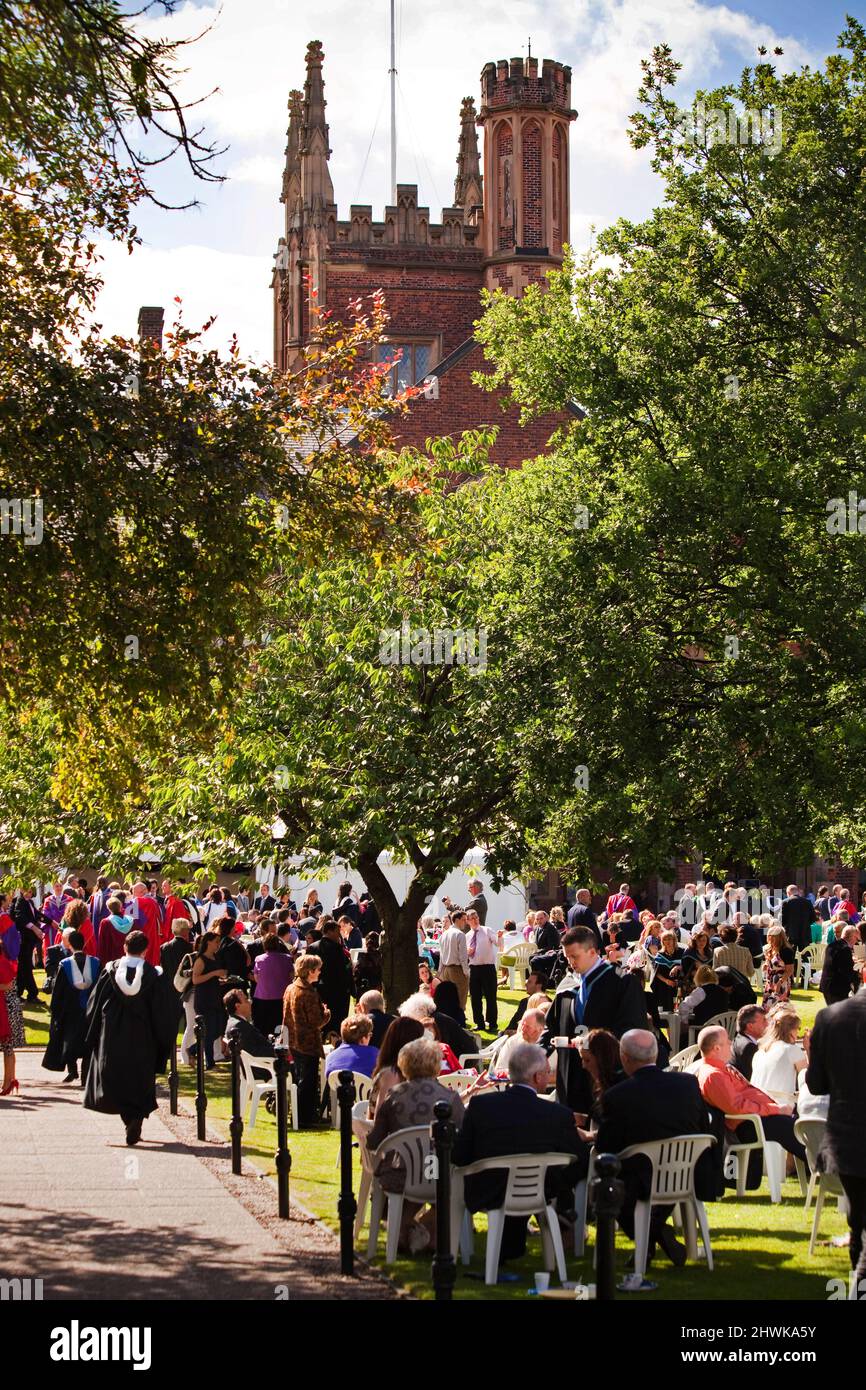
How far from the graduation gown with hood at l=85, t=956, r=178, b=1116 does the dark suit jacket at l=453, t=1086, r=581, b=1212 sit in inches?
213

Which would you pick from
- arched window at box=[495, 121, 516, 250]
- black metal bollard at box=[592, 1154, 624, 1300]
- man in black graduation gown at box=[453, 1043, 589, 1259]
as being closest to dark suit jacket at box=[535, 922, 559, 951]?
man in black graduation gown at box=[453, 1043, 589, 1259]

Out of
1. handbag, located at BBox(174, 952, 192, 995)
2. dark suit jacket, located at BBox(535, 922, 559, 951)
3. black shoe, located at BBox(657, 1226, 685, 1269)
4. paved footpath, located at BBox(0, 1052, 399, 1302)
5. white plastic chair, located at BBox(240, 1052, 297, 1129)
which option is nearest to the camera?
paved footpath, located at BBox(0, 1052, 399, 1302)

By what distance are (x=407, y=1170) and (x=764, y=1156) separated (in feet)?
12.1

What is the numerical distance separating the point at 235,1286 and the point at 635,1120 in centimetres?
235

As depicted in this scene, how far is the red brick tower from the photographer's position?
51.8 m

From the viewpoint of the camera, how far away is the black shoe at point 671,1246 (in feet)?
34.0

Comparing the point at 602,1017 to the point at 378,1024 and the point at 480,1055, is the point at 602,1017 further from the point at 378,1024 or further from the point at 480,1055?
the point at 480,1055

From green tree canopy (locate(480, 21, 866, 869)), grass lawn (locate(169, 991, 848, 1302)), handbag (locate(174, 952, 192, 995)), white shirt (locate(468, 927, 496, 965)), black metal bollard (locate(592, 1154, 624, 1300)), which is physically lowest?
grass lawn (locate(169, 991, 848, 1302))

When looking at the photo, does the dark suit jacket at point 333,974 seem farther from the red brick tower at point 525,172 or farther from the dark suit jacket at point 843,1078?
the red brick tower at point 525,172

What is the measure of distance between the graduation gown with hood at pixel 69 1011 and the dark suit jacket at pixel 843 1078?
441 inches

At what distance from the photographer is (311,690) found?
926 inches

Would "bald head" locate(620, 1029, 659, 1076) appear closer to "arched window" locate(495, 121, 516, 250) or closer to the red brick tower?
the red brick tower
